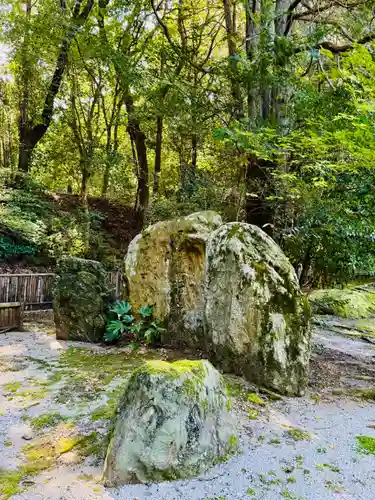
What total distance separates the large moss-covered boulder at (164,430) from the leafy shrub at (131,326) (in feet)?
10.9

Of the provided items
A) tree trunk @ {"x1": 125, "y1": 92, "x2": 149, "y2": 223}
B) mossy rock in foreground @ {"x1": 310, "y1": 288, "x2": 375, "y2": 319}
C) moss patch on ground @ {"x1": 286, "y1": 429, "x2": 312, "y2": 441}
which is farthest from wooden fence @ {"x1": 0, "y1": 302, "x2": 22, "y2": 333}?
tree trunk @ {"x1": 125, "y1": 92, "x2": 149, "y2": 223}

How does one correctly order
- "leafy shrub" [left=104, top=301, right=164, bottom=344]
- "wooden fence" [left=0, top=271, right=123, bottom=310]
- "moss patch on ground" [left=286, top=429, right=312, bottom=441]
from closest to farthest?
"moss patch on ground" [left=286, top=429, right=312, bottom=441]
"leafy shrub" [left=104, top=301, right=164, bottom=344]
"wooden fence" [left=0, top=271, right=123, bottom=310]

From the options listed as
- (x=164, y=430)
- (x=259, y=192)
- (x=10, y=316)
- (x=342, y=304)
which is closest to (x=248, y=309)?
(x=164, y=430)

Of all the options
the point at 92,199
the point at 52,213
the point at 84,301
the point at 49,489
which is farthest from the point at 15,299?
the point at 92,199

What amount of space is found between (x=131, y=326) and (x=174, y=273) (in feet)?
3.95

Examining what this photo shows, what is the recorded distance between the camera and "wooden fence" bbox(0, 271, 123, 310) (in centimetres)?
771

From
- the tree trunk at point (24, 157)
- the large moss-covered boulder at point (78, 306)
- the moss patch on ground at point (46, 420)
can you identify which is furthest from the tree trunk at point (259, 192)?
the tree trunk at point (24, 157)

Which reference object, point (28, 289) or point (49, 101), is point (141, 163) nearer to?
point (49, 101)

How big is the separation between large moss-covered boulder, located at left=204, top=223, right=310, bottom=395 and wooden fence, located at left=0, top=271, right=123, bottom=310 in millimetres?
3508

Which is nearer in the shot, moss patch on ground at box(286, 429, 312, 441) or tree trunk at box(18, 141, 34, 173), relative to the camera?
moss patch on ground at box(286, 429, 312, 441)

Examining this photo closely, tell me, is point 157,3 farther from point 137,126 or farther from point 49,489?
point 49,489

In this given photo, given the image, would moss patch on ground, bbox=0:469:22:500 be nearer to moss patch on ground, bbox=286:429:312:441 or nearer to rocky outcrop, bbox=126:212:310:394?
moss patch on ground, bbox=286:429:312:441

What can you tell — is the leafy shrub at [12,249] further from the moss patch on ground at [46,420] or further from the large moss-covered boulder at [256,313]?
the moss patch on ground at [46,420]

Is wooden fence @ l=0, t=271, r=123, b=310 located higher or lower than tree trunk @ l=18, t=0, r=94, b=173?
lower
